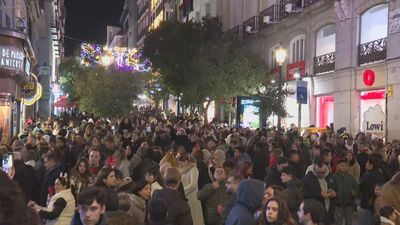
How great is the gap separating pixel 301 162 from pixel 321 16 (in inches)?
718

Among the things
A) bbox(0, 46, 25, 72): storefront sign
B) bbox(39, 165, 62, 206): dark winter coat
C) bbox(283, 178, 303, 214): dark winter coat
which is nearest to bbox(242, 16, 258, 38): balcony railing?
bbox(0, 46, 25, 72): storefront sign

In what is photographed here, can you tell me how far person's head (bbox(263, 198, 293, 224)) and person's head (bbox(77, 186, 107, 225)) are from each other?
1743 mm

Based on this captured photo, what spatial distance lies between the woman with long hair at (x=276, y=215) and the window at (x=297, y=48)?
2553 centimetres

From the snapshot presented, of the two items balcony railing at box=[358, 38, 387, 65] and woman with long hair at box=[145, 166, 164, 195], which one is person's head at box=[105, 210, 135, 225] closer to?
woman with long hair at box=[145, 166, 164, 195]

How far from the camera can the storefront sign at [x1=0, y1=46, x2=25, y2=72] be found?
65.0ft

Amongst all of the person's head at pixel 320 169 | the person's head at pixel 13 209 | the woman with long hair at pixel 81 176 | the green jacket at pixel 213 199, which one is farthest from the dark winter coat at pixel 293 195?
the person's head at pixel 13 209

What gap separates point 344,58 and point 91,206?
21929 mm

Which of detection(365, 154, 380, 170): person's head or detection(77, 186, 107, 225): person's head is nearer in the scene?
detection(77, 186, 107, 225): person's head

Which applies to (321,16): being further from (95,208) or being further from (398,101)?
(95,208)

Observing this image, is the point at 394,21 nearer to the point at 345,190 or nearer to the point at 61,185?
the point at 345,190

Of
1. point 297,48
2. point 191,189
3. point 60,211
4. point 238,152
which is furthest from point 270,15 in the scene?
point 60,211

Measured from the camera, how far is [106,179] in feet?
22.6

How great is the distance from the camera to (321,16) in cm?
2808

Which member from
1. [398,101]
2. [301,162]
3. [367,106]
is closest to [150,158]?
[301,162]
